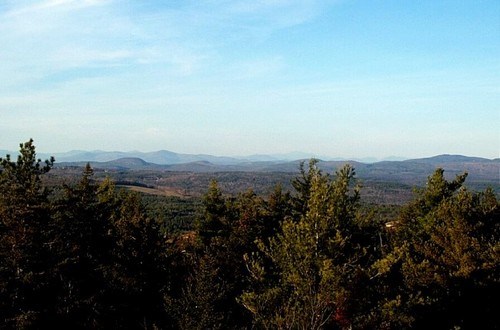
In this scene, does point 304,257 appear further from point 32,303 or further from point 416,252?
point 416,252

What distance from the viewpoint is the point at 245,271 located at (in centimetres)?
3050

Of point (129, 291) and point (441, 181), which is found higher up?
point (441, 181)

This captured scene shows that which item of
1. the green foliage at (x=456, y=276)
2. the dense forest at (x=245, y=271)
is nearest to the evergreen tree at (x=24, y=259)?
the dense forest at (x=245, y=271)

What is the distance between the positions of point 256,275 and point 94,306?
25.8 feet

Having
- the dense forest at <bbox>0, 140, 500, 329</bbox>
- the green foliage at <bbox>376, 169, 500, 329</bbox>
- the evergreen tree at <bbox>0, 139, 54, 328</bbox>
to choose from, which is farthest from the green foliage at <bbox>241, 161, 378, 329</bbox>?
the evergreen tree at <bbox>0, 139, 54, 328</bbox>

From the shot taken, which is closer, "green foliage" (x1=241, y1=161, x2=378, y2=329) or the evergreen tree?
"green foliage" (x1=241, y1=161, x2=378, y2=329)

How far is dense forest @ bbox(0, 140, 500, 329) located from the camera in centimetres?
1880

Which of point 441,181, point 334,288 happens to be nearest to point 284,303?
point 334,288

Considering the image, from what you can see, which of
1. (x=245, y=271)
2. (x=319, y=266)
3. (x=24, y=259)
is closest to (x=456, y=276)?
(x=319, y=266)

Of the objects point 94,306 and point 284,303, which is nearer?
point 284,303

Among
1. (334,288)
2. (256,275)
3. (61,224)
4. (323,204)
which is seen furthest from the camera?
(61,224)

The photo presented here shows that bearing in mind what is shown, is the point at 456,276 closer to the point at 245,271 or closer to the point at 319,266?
the point at 319,266

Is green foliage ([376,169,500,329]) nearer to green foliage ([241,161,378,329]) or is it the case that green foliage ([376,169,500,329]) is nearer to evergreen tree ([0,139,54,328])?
green foliage ([241,161,378,329])

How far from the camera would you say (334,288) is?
18219 millimetres
